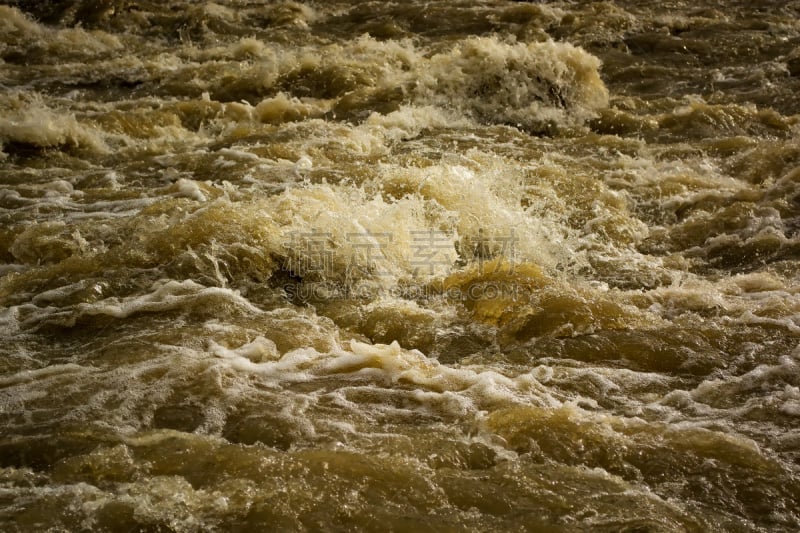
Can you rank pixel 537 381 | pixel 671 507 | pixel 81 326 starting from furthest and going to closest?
pixel 81 326, pixel 537 381, pixel 671 507

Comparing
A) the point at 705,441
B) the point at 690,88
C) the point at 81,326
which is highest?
the point at 690,88

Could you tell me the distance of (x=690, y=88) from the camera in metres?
9.34

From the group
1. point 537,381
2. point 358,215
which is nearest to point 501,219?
point 358,215

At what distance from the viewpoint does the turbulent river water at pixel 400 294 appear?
3.06 m

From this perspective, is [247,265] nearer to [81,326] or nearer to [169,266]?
[169,266]

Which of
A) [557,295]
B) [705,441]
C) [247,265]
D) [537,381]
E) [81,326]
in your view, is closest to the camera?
[705,441]

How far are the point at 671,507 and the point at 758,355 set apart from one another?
149 centimetres

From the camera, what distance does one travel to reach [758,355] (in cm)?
409

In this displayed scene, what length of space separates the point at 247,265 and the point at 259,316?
1.86ft

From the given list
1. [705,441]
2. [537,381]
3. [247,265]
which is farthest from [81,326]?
[705,441]

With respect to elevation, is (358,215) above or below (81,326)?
above

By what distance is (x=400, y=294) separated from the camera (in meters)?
4.91

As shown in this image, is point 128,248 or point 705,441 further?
point 128,248

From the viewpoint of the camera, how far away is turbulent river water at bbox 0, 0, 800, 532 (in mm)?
3061
